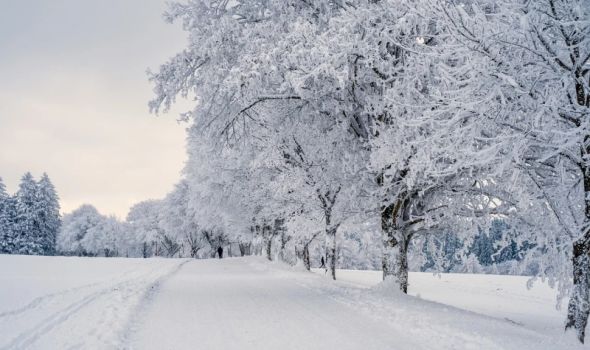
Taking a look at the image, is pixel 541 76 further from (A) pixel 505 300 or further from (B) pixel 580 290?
(A) pixel 505 300

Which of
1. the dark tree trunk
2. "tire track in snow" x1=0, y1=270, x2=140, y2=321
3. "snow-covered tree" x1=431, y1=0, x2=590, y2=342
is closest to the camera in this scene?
"snow-covered tree" x1=431, y1=0, x2=590, y2=342

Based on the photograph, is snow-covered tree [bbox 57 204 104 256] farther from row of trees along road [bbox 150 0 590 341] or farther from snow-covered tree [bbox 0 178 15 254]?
row of trees along road [bbox 150 0 590 341]

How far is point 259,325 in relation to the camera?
317 inches

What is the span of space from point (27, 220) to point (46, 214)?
2.47 m

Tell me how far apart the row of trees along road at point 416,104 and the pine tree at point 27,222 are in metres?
54.8

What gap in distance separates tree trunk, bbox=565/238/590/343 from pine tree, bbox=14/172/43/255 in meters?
64.8

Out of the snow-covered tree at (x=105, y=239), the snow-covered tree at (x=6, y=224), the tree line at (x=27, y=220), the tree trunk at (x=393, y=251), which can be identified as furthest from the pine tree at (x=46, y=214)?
the tree trunk at (x=393, y=251)

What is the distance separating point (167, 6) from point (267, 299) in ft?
26.0

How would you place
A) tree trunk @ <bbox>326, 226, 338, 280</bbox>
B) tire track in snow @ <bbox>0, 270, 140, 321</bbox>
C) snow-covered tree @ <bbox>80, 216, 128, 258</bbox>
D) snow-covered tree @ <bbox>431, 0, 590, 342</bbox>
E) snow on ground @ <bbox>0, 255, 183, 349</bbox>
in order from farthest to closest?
snow-covered tree @ <bbox>80, 216, 128, 258</bbox> → tree trunk @ <bbox>326, 226, 338, 280</bbox> → tire track in snow @ <bbox>0, 270, 140, 321</bbox> → snow on ground @ <bbox>0, 255, 183, 349</bbox> → snow-covered tree @ <bbox>431, 0, 590, 342</bbox>

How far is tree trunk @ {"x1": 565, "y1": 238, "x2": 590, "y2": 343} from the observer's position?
6955 mm

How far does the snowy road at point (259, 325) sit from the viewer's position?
664 centimetres

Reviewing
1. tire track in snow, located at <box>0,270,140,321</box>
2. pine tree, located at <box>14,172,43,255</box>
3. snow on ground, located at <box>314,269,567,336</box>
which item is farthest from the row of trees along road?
pine tree, located at <box>14,172,43,255</box>

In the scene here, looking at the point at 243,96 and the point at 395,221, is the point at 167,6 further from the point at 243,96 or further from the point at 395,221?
the point at 395,221

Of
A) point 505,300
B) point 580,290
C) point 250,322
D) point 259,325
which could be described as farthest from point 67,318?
point 505,300
